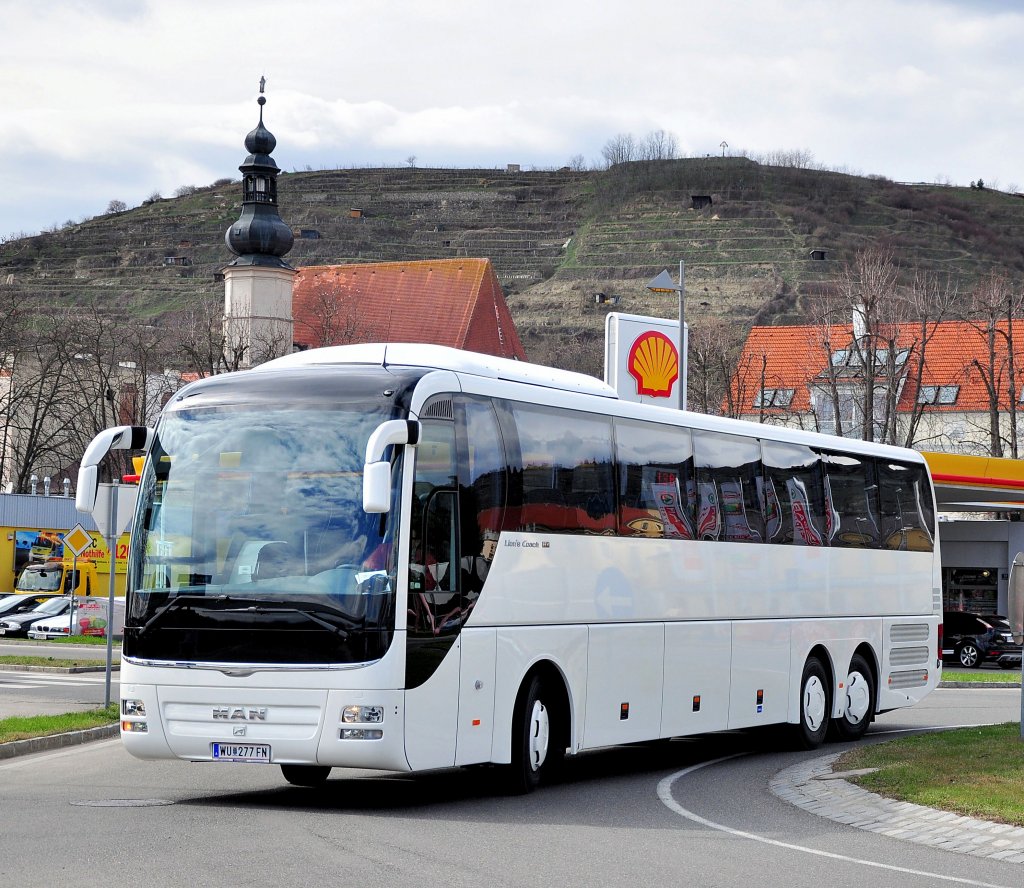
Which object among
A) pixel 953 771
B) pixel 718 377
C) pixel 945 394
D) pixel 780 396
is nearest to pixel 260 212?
pixel 718 377

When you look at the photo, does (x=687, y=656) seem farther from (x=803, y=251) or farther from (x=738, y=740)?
(x=803, y=251)

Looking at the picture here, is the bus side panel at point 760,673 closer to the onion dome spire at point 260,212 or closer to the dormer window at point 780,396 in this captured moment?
the onion dome spire at point 260,212

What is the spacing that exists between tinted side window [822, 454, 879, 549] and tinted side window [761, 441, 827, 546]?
0.81ft

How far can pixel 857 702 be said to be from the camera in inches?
778

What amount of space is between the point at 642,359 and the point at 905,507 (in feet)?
39.9

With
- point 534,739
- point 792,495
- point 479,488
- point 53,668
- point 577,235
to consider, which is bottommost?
Answer: point 53,668

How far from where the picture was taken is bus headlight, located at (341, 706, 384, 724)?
11.3 m

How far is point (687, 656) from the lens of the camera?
15719mm

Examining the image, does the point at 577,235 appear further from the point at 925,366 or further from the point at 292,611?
the point at 292,611

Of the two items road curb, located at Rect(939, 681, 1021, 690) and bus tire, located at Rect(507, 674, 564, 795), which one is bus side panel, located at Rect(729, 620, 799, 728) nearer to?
bus tire, located at Rect(507, 674, 564, 795)

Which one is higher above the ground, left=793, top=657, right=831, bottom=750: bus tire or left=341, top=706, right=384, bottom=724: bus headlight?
left=341, top=706, right=384, bottom=724: bus headlight

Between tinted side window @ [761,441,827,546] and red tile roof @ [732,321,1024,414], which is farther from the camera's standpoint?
red tile roof @ [732,321,1024,414]

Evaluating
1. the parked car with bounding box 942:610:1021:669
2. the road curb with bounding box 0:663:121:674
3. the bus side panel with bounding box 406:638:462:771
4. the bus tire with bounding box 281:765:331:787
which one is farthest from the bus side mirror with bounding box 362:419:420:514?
the parked car with bounding box 942:610:1021:669

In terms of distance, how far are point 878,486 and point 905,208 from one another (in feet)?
514
